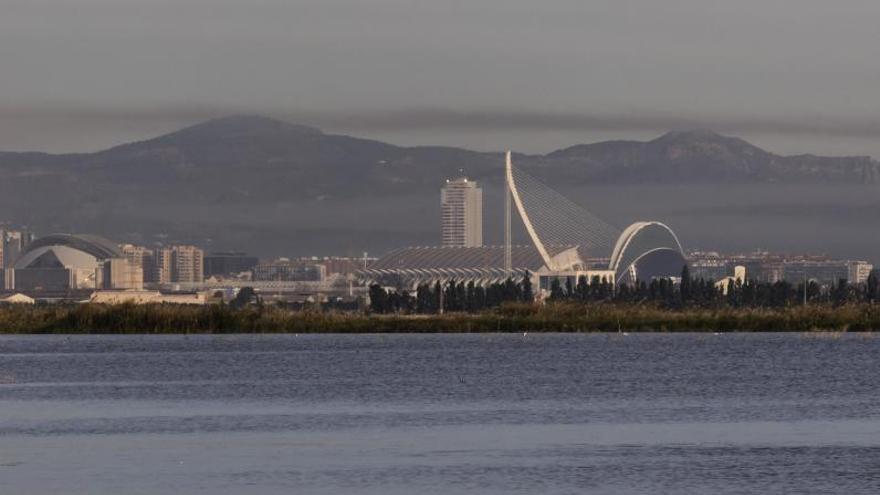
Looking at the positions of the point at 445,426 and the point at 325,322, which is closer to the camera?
the point at 445,426

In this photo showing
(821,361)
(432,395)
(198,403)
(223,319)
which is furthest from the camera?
(223,319)

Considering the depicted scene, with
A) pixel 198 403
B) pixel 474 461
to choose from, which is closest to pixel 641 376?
pixel 198 403

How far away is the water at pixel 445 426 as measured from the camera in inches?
1825

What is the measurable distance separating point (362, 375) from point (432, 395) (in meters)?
18.4

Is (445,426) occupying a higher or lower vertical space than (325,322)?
higher

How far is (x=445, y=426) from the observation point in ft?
201

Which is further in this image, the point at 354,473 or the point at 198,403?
the point at 198,403

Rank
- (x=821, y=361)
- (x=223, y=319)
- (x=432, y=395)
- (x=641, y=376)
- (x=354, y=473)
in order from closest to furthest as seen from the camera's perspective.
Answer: (x=354, y=473)
(x=432, y=395)
(x=641, y=376)
(x=821, y=361)
(x=223, y=319)

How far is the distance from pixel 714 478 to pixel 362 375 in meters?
51.2

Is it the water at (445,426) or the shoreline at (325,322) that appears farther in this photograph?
the shoreline at (325,322)

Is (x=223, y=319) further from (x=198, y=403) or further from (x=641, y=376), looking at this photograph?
(x=198, y=403)

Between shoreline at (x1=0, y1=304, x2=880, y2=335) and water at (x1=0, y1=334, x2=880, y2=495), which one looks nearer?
water at (x1=0, y1=334, x2=880, y2=495)

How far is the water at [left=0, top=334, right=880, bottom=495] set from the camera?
46344 millimetres

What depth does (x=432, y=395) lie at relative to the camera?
78.8 metres
